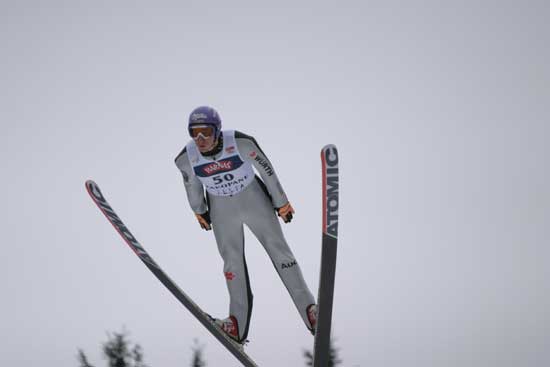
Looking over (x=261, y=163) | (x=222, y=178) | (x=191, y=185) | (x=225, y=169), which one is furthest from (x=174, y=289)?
(x=261, y=163)

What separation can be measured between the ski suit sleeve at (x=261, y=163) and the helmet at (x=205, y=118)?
28cm

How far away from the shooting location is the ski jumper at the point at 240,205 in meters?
5.69

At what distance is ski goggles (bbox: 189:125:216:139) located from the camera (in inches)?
214

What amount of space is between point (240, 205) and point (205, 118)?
3.48ft

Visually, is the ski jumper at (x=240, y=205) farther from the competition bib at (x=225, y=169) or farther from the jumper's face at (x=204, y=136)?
the jumper's face at (x=204, y=136)

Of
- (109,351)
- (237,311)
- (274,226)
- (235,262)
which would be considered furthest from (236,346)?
(109,351)

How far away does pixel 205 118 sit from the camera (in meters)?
5.43

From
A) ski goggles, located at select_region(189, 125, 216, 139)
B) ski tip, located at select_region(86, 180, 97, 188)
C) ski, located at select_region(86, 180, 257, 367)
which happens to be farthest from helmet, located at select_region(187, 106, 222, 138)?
ski tip, located at select_region(86, 180, 97, 188)

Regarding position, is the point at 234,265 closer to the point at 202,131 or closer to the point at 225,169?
the point at 225,169

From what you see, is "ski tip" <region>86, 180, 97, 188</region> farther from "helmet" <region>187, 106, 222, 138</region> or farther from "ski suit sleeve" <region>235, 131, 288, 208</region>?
"ski suit sleeve" <region>235, 131, 288, 208</region>

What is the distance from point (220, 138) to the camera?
18.4 feet

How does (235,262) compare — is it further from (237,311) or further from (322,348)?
(322,348)

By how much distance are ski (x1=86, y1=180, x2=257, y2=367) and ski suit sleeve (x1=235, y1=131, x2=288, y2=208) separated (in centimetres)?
139

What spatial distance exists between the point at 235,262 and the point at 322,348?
1380mm
